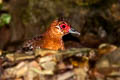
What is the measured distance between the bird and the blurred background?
365cm

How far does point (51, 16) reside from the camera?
11.7m

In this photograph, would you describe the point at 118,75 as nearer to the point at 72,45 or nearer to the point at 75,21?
the point at 72,45

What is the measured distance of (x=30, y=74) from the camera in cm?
487

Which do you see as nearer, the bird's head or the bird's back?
the bird's back

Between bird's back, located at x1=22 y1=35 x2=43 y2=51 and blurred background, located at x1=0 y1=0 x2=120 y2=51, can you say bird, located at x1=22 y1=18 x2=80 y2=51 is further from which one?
blurred background, located at x1=0 y1=0 x2=120 y2=51

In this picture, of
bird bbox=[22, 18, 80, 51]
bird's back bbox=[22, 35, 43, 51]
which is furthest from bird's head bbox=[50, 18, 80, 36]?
bird's back bbox=[22, 35, 43, 51]


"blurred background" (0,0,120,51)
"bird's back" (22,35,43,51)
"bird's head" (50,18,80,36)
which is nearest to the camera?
"bird's back" (22,35,43,51)

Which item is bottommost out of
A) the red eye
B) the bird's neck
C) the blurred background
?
the bird's neck

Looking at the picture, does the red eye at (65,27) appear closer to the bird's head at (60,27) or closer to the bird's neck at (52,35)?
the bird's head at (60,27)

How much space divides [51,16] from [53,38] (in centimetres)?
462

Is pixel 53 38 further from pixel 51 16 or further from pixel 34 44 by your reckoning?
pixel 51 16

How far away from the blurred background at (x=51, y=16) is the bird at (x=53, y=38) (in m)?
3.65

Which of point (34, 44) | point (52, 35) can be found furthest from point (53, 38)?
point (34, 44)

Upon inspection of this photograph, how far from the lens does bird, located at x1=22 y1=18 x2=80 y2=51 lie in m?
6.69
